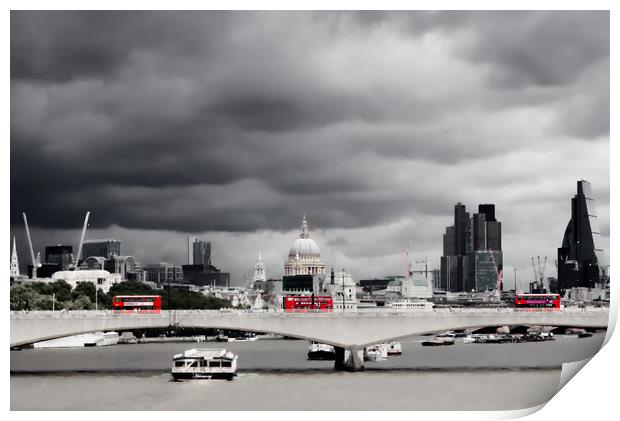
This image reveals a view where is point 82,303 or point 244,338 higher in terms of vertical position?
point 82,303

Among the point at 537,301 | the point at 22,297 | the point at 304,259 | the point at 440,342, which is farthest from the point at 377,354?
the point at 304,259

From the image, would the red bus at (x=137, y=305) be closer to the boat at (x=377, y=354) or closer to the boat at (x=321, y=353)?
the boat at (x=321, y=353)

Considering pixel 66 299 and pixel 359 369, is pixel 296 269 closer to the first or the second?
pixel 66 299

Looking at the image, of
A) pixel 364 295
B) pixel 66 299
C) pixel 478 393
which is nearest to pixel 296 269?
pixel 364 295

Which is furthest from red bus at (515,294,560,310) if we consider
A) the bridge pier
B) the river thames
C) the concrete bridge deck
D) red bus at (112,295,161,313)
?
red bus at (112,295,161,313)

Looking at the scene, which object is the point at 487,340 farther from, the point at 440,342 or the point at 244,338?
the point at 244,338
